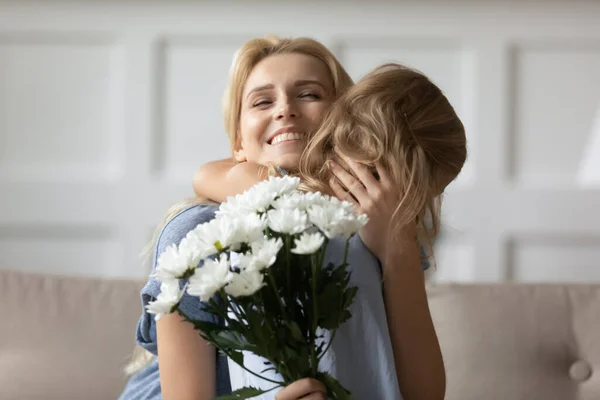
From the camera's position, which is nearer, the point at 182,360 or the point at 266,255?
the point at 266,255

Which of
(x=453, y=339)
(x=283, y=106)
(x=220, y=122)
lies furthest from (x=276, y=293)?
(x=220, y=122)

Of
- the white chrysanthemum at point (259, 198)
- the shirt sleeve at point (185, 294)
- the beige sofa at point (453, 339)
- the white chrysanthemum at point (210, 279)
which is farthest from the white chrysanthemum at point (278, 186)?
the beige sofa at point (453, 339)

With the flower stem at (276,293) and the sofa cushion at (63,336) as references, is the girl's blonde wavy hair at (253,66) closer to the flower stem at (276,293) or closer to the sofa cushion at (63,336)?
the sofa cushion at (63,336)

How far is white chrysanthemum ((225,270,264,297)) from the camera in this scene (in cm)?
81

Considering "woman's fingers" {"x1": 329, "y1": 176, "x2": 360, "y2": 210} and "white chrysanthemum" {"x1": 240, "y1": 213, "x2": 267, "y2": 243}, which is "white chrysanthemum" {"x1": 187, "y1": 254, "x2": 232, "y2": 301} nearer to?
"white chrysanthemum" {"x1": 240, "y1": 213, "x2": 267, "y2": 243}

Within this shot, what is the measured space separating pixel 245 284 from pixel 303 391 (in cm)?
15

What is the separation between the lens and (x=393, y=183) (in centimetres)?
119

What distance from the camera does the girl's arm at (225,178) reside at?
134 cm

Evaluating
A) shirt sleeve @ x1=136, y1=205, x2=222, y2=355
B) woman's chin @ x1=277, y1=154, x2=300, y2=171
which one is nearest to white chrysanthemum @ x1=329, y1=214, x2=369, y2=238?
shirt sleeve @ x1=136, y1=205, x2=222, y2=355

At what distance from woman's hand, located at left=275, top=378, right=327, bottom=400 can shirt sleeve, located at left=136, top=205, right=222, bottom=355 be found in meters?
0.31

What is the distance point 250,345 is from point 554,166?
211cm

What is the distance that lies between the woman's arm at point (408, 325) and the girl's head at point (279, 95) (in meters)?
0.32

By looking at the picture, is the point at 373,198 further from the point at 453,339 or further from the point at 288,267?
the point at 453,339

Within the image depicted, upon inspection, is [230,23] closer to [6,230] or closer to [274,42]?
[6,230]
